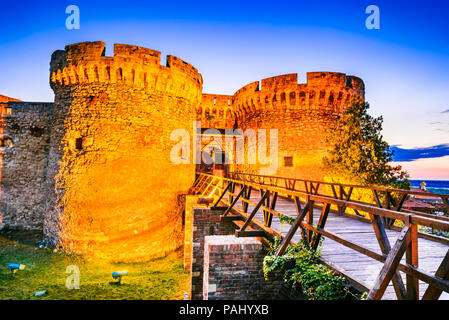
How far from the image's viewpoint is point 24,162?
1123 cm

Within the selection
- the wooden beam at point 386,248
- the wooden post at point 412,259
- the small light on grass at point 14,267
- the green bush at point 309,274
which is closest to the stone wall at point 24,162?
the small light on grass at point 14,267

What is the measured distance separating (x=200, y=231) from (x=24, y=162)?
10475 mm

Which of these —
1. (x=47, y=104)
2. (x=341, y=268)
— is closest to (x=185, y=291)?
(x=341, y=268)

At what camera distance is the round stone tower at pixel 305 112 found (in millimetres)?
11477

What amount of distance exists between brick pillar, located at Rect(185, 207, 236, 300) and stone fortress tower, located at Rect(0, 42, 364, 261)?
109 inches

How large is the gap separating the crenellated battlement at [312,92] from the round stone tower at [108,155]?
555 centimetres

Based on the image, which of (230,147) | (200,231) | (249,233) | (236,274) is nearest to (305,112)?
(230,147)

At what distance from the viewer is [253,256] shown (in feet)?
13.8

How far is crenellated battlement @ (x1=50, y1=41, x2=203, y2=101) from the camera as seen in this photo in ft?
29.5

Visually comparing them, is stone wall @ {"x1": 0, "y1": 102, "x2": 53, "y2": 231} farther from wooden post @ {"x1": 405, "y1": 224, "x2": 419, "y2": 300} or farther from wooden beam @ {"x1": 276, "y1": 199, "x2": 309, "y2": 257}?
wooden post @ {"x1": 405, "y1": 224, "x2": 419, "y2": 300}

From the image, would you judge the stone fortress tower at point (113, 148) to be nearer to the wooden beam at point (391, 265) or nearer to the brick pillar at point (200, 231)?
the brick pillar at point (200, 231)

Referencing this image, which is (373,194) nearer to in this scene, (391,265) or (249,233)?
(249,233)
